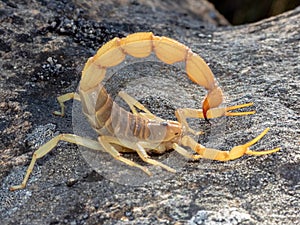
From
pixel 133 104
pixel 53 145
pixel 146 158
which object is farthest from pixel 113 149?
pixel 133 104

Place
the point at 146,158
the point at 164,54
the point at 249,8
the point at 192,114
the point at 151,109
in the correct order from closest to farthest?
the point at 164,54 < the point at 146,158 < the point at 192,114 < the point at 151,109 < the point at 249,8

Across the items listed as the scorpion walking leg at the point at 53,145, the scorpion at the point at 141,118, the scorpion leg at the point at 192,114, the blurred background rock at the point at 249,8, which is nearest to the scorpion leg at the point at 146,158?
the scorpion at the point at 141,118

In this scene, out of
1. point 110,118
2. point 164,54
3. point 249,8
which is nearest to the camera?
point 164,54

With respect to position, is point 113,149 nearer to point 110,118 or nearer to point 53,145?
point 110,118

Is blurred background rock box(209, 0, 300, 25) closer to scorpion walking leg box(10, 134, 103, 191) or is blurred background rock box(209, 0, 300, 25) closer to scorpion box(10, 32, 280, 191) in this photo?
scorpion box(10, 32, 280, 191)

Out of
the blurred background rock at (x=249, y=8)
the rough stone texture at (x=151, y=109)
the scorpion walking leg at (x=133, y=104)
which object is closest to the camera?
the rough stone texture at (x=151, y=109)

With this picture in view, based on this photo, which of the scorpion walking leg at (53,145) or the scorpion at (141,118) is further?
the scorpion walking leg at (53,145)

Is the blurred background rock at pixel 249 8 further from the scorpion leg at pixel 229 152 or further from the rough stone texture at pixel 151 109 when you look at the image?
the scorpion leg at pixel 229 152

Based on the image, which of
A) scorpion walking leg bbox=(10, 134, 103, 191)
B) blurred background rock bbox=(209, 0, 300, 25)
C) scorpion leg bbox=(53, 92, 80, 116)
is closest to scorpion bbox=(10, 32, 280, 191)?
scorpion walking leg bbox=(10, 134, 103, 191)
